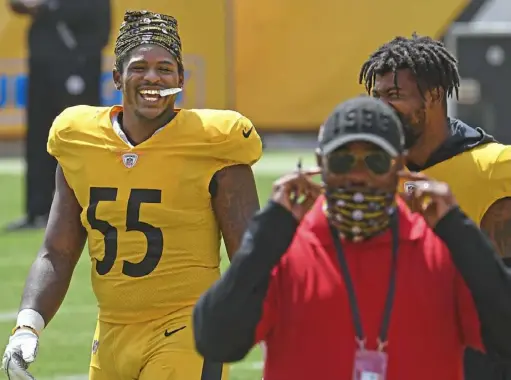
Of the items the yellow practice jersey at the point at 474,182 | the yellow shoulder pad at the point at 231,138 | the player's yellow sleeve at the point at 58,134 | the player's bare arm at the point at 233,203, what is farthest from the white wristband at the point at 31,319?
the yellow practice jersey at the point at 474,182

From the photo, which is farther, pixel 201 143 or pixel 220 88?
pixel 220 88

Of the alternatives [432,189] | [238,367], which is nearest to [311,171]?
[432,189]

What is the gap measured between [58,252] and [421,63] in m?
1.41

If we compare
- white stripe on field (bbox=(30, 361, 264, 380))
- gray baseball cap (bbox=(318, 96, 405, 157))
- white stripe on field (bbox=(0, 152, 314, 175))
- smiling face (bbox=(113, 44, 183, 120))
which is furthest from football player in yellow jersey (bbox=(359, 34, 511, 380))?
white stripe on field (bbox=(0, 152, 314, 175))

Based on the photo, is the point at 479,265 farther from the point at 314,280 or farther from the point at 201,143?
the point at 201,143

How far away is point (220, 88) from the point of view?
60.7 feet

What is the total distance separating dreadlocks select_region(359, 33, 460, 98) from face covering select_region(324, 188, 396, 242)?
1.30 meters

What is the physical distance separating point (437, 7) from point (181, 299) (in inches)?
565

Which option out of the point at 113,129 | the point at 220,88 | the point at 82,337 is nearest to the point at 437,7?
the point at 220,88

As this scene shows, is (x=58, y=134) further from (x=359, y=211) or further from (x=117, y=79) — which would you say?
(x=359, y=211)

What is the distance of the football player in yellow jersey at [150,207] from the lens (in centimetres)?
472

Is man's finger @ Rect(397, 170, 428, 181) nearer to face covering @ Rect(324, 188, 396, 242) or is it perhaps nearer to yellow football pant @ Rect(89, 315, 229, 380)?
face covering @ Rect(324, 188, 396, 242)

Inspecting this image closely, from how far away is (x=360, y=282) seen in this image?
10.8ft

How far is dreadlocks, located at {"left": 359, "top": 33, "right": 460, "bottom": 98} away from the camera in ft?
14.9
